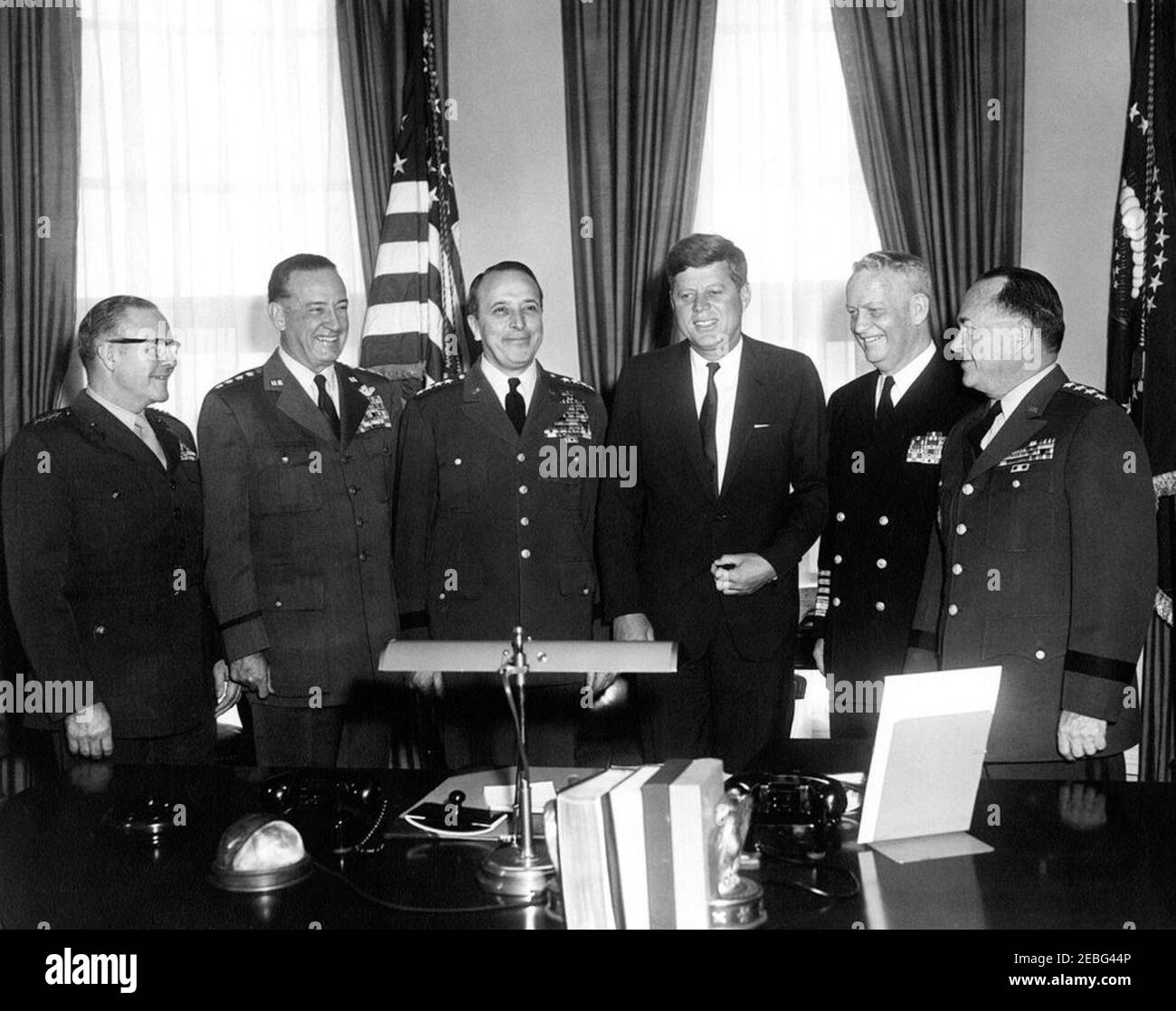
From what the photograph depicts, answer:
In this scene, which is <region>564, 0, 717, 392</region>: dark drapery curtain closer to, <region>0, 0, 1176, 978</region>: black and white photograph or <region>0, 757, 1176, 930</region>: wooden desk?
<region>0, 0, 1176, 978</region>: black and white photograph

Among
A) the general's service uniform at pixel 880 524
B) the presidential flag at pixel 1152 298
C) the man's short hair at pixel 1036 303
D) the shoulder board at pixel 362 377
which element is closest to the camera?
the man's short hair at pixel 1036 303

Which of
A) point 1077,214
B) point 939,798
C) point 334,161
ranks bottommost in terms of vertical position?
point 939,798

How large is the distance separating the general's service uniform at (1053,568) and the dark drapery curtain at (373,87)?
10.2 feet

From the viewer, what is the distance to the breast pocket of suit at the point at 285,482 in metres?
3.41

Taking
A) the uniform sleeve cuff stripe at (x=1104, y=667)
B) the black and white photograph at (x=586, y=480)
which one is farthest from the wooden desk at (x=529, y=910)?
the uniform sleeve cuff stripe at (x=1104, y=667)

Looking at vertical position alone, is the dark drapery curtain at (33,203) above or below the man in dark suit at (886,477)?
above

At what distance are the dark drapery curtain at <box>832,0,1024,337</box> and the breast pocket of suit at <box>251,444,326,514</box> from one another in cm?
275

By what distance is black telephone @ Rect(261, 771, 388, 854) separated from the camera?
2.01 metres

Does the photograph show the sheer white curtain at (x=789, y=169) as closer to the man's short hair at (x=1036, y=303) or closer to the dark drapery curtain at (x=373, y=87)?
the dark drapery curtain at (x=373, y=87)

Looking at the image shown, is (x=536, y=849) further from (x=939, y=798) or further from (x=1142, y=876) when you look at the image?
(x=1142, y=876)

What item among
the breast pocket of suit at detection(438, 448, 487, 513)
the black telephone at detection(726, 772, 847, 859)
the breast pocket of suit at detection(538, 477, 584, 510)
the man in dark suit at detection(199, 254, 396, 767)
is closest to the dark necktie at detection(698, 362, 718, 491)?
the breast pocket of suit at detection(538, 477, 584, 510)
